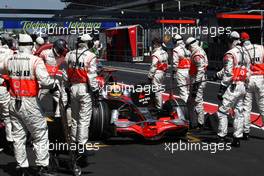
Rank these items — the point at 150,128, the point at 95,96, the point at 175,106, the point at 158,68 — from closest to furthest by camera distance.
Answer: the point at 95,96 → the point at 150,128 → the point at 175,106 → the point at 158,68

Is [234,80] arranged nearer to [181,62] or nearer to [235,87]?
[235,87]

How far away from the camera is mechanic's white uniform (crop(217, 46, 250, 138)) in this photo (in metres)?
8.15

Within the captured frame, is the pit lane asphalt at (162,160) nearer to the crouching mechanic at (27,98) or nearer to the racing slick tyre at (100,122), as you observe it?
the racing slick tyre at (100,122)

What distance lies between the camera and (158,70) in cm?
1122

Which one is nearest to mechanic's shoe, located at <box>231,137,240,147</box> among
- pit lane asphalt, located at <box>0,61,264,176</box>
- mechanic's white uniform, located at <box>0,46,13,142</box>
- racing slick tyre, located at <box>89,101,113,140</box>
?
pit lane asphalt, located at <box>0,61,264,176</box>

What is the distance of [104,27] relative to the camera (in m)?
47.4

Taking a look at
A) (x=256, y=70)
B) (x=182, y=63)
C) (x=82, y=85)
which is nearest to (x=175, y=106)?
(x=256, y=70)

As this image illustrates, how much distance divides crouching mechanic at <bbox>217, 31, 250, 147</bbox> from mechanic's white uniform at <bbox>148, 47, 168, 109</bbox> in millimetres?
2800

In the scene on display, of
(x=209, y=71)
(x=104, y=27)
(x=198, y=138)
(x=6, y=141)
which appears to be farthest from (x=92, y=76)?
(x=104, y=27)

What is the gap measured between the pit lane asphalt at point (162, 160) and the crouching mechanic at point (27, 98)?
713 mm

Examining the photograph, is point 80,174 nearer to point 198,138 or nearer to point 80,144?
point 80,144

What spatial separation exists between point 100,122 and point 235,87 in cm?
240

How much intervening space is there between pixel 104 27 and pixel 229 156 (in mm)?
40672

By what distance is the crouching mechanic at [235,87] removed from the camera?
8.15 m
